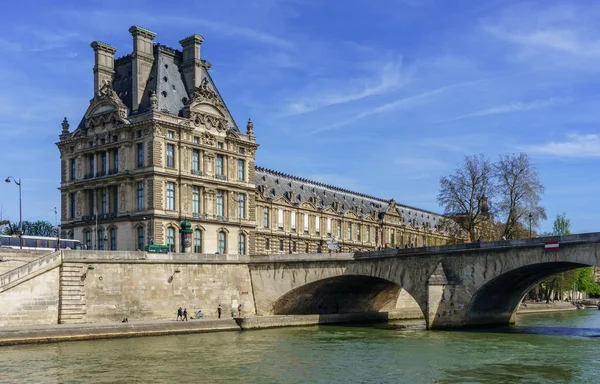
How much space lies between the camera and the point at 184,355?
4278cm

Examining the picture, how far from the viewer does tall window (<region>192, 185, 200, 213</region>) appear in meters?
75.2

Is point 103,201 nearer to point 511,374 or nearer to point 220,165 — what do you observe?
point 220,165

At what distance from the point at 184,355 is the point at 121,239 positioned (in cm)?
3305

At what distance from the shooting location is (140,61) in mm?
77062

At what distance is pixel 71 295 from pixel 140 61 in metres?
29.7

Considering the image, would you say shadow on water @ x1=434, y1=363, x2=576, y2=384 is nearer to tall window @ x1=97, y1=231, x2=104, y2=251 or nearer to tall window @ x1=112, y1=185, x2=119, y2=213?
tall window @ x1=112, y1=185, x2=119, y2=213

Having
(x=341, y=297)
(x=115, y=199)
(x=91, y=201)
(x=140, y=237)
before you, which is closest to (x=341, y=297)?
(x=341, y=297)

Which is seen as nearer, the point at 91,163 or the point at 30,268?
the point at 30,268

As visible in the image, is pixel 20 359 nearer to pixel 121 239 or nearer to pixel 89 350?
pixel 89 350

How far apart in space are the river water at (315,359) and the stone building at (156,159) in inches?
809

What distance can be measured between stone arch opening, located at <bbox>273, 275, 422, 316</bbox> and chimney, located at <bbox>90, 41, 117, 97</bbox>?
30.0 meters

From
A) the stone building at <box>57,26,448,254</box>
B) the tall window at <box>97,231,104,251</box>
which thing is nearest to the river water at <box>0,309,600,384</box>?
the stone building at <box>57,26,448,254</box>

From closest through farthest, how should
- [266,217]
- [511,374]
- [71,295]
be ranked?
[511,374] → [71,295] → [266,217]

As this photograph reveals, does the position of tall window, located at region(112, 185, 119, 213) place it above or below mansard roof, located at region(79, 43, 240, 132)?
below
